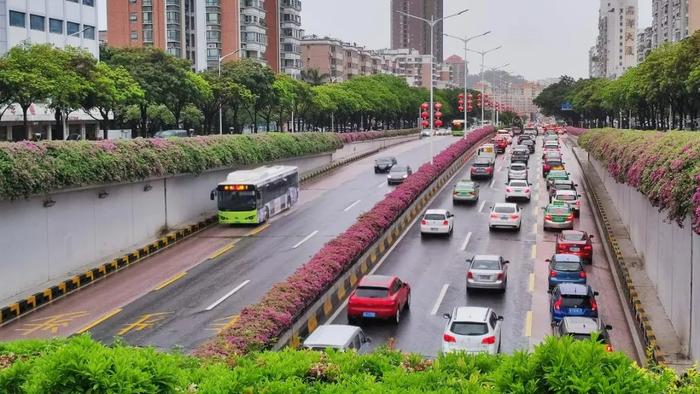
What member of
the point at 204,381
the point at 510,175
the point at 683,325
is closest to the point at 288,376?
the point at 204,381

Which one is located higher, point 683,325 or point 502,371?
point 502,371

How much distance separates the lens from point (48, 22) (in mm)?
65062

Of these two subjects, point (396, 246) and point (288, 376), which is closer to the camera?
point (288, 376)

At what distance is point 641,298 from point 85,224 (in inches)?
804

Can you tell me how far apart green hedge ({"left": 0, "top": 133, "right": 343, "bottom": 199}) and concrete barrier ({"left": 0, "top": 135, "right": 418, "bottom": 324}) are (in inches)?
22.7

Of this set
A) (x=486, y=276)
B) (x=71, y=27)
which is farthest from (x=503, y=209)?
(x=71, y=27)

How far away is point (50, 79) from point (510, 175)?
29.3m

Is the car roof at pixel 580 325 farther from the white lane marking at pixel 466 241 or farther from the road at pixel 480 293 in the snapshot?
the white lane marking at pixel 466 241

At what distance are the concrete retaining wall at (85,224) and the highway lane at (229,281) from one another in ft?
10.7

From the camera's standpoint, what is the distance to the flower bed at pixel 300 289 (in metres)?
18.4

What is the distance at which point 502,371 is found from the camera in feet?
25.6

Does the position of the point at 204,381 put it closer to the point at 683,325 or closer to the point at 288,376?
the point at 288,376

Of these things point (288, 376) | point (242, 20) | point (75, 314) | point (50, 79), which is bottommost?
point (75, 314)

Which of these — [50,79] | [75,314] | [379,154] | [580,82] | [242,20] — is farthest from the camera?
[580,82]
